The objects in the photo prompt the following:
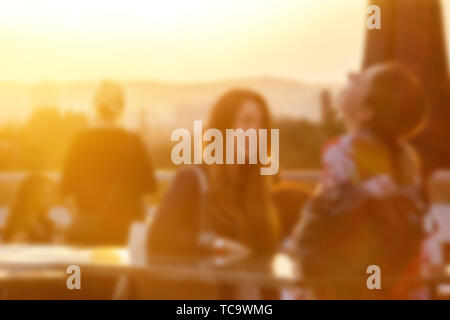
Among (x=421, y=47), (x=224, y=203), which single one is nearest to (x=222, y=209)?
(x=224, y=203)

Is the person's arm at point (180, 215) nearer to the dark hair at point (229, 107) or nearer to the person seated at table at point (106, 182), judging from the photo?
the dark hair at point (229, 107)

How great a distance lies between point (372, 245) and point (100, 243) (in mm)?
889

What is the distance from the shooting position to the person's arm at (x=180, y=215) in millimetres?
1642

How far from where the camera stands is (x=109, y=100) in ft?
7.50

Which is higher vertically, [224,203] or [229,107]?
[229,107]

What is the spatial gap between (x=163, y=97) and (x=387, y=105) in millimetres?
868

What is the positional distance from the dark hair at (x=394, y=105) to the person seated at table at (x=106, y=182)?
77cm

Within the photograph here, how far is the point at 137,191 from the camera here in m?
2.17

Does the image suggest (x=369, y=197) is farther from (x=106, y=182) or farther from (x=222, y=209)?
(x=106, y=182)

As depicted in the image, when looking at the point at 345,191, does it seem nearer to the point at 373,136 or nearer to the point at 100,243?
the point at 373,136

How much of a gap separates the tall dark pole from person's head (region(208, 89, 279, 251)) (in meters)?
0.61

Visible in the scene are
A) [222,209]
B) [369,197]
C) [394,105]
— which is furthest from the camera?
[222,209]

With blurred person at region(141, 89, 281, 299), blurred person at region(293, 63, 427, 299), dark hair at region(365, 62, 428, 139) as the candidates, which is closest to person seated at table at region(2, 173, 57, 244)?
blurred person at region(141, 89, 281, 299)
